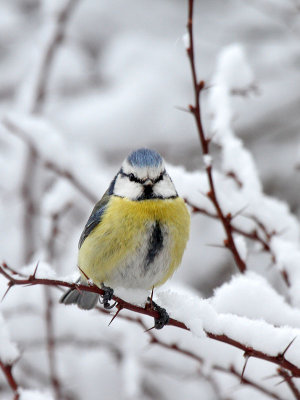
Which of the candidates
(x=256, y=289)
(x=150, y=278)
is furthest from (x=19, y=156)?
(x=256, y=289)

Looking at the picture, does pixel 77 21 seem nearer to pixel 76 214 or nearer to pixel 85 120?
pixel 85 120

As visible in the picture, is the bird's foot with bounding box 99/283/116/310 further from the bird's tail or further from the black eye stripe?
the black eye stripe

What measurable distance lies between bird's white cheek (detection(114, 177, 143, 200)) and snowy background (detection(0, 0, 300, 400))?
209 millimetres

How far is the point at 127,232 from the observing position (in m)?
2.91

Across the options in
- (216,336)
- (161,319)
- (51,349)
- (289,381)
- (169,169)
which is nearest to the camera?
(216,336)

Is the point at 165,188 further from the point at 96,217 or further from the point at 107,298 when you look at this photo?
the point at 107,298

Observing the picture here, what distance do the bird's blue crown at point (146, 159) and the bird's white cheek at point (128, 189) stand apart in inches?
4.0

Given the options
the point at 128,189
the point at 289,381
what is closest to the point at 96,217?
the point at 128,189

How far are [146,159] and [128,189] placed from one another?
182 mm

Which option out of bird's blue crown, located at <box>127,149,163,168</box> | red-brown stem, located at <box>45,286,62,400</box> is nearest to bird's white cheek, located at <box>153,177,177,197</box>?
bird's blue crown, located at <box>127,149,163,168</box>

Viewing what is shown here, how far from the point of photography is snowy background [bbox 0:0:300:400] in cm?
282

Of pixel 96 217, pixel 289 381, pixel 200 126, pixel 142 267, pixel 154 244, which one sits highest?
pixel 200 126

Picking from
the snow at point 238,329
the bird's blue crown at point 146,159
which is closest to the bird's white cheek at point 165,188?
the bird's blue crown at point 146,159

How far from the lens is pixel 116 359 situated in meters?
4.68
